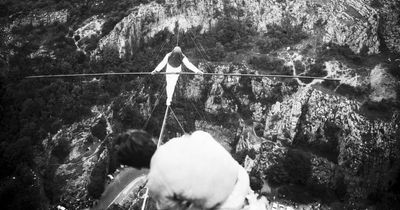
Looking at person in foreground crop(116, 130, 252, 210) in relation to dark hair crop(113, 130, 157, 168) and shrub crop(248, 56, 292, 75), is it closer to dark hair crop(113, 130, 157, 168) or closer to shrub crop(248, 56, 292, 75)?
dark hair crop(113, 130, 157, 168)

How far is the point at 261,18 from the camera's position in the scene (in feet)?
90.3

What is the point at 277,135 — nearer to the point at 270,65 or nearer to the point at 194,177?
the point at 270,65

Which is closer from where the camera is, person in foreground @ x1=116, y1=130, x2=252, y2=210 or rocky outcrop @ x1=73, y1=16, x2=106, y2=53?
person in foreground @ x1=116, y1=130, x2=252, y2=210

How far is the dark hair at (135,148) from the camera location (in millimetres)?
2574

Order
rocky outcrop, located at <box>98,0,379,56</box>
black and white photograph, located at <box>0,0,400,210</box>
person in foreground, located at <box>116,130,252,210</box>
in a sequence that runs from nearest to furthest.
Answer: person in foreground, located at <box>116,130,252,210</box> → black and white photograph, located at <box>0,0,400,210</box> → rocky outcrop, located at <box>98,0,379,56</box>

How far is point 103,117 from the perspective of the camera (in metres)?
25.4

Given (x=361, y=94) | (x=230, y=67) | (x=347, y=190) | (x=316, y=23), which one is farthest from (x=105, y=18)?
(x=347, y=190)

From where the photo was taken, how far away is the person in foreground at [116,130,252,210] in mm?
1815

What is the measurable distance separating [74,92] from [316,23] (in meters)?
19.6

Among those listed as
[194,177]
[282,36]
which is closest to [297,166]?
[282,36]

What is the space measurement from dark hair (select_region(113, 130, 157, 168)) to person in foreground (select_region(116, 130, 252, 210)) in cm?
67

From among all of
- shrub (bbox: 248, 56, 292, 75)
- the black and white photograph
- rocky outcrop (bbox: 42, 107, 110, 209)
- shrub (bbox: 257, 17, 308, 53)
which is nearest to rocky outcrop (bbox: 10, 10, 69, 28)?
the black and white photograph

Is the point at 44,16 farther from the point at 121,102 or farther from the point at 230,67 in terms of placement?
the point at 230,67

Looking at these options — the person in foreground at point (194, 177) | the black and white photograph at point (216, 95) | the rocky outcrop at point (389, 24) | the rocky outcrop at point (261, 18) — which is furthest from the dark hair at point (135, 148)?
the rocky outcrop at point (389, 24)
